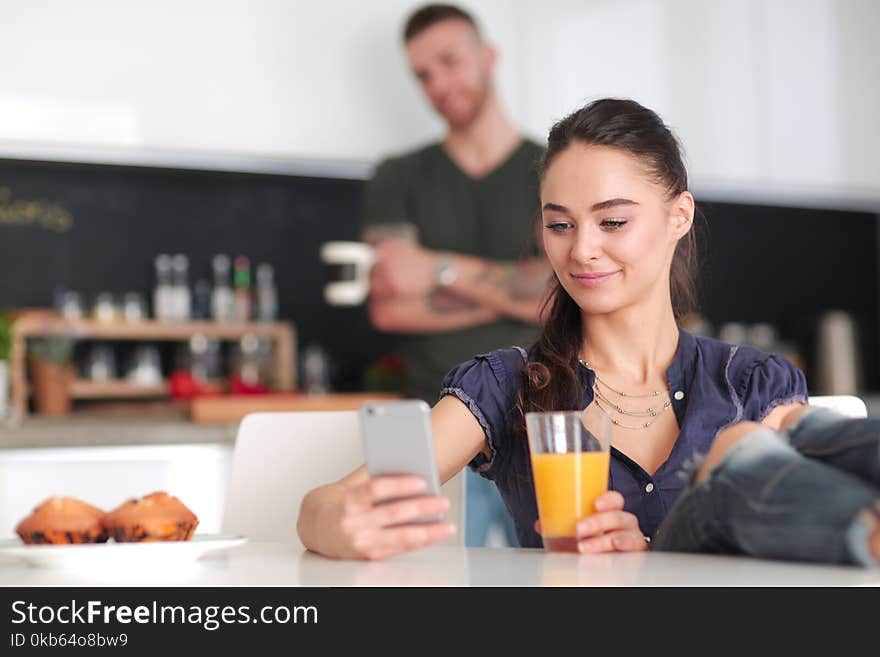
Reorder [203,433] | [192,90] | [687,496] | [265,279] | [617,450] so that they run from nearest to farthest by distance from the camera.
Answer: [687,496]
[617,450]
[203,433]
[192,90]
[265,279]

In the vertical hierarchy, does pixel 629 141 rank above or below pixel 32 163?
below

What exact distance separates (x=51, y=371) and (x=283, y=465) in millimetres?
1952

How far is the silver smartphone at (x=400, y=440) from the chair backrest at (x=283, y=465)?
60 cm

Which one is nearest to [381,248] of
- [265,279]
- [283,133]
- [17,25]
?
[283,133]

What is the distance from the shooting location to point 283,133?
10.7ft

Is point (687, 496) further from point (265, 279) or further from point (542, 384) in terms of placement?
point (265, 279)

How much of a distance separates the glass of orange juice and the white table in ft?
0.10

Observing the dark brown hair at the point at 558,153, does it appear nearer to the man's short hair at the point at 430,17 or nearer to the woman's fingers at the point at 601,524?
the woman's fingers at the point at 601,524

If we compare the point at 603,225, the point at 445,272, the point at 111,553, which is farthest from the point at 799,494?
the point at 445,272

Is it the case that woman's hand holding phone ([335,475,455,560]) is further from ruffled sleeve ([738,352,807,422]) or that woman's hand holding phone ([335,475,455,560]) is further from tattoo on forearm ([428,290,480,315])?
tattoo on forearm ([428,290,480,315])

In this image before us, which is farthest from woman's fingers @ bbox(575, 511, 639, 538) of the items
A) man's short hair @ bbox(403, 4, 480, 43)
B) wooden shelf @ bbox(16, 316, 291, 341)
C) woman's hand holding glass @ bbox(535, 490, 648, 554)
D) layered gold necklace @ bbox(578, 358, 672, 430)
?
wooden shelf @ bbox(16, 316, 291, 341)

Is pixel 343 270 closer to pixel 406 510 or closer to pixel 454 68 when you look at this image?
pixel 454 68

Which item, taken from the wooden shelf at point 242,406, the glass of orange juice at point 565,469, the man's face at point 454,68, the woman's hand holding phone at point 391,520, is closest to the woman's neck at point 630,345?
the glass of orange juice at point 565,469

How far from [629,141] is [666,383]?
0.96ft
